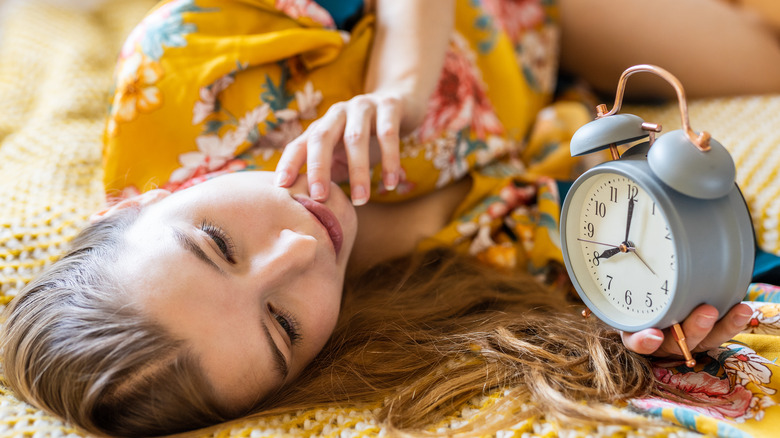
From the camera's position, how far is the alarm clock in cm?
56

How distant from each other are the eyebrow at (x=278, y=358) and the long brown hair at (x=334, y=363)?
1.2 inches

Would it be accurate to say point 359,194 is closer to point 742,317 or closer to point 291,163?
point 291,163

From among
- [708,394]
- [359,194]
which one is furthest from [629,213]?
[359,194]

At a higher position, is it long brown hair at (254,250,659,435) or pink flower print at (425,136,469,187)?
pink flower print at (425,136,469,187)

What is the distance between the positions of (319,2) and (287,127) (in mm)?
270

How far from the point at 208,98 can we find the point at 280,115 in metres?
0.13

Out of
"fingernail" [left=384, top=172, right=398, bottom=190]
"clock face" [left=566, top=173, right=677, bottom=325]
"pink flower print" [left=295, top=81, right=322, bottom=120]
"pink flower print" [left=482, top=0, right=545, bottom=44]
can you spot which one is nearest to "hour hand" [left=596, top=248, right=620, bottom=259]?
"clock face" [left=566, top=173, right=677, bottom=325]

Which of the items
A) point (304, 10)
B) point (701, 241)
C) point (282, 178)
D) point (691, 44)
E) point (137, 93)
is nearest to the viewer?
point (701, 241)

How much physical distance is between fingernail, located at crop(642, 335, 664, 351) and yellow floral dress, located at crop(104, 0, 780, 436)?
26cm

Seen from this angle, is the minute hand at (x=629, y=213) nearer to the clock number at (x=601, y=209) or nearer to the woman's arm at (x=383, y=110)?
the clock number at (x=601, y=209)

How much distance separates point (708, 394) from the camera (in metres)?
0.72

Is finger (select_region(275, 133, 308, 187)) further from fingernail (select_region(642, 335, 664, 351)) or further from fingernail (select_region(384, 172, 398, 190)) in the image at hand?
fingernail (select_region(642, 335, 664, 351))

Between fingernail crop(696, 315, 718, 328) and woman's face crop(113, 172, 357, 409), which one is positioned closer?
fingernail crop(696, 315, 718, 328)

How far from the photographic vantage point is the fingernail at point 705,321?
617mm
